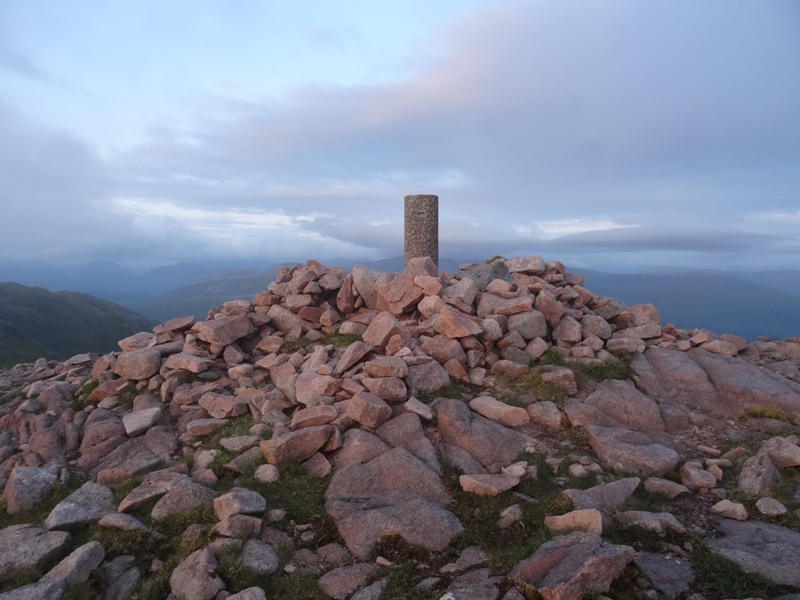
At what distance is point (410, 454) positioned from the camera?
33.6 feet

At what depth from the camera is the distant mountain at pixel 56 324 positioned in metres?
112

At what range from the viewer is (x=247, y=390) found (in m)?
13.9

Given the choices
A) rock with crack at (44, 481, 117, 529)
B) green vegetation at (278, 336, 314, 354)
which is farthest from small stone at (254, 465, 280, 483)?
green vegetation at (278, 336, 314, 354)

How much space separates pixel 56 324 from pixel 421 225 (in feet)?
518

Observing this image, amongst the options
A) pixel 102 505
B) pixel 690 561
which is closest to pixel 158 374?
pixel 102 505

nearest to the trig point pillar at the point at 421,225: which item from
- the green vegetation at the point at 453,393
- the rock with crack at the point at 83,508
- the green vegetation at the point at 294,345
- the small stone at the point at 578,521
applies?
the green vegetation at the point at 294,345

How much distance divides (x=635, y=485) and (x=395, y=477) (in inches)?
169

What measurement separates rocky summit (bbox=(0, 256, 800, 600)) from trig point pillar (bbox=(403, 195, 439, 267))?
454cm

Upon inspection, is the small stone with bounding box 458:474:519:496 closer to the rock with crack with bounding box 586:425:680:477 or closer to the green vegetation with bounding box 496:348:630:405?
the rock with crack with bounding box 586:425:680:477

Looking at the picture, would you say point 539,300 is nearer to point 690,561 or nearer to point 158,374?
point 690,561

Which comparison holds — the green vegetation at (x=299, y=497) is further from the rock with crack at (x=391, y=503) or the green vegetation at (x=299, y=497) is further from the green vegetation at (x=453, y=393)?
the green vegetation at (x=453, y=393)

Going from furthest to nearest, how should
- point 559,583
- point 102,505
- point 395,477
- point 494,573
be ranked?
point 395,477 → point 102,505 → point 494,573 → point 559,583

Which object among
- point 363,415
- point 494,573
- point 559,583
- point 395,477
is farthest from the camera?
point 363,415

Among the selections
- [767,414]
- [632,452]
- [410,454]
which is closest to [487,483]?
[410,454]
